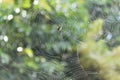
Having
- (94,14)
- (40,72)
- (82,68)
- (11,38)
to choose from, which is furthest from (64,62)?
(94,14)

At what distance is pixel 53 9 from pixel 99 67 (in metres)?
0.64

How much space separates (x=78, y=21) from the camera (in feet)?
8.57

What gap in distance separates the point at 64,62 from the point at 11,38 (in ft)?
1.88

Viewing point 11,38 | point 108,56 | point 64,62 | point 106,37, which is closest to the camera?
point 11,38

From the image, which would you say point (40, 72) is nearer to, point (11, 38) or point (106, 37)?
point (11, 38)

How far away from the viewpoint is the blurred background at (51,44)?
7.47 feet

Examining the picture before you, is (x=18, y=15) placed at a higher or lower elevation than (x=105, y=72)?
higher

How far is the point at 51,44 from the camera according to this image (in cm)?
240

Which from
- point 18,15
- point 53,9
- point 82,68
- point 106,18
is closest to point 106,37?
point 106,18

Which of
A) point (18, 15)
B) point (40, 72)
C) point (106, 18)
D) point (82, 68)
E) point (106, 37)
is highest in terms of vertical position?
point (106, 18)

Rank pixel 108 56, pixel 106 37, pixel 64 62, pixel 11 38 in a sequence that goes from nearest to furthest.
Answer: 1. pixel 11 38
2. pixel 108 56
3. pixel 64 62
4. pixel 106 37

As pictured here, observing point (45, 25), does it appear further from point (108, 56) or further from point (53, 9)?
point (108, 56)

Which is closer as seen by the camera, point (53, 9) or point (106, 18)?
point (53, 9)

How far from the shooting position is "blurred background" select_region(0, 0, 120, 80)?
7.47 feet
